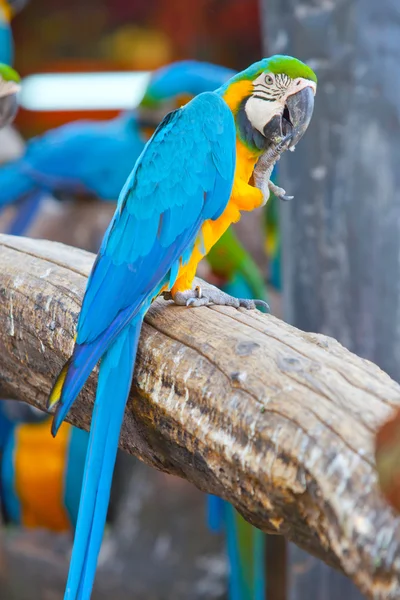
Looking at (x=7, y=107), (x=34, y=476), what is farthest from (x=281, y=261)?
(x=34, y=476)

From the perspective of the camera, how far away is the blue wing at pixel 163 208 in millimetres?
911

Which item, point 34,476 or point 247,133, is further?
point 34,476

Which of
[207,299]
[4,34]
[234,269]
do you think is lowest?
[207,299]

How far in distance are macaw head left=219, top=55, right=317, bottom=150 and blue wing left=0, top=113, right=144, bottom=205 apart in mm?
1171

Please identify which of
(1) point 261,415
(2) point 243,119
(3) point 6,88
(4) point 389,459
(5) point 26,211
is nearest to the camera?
(4) point 389,459

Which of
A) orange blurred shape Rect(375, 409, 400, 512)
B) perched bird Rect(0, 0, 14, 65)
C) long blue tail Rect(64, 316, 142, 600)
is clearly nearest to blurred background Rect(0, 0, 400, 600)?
perched bird Rect(0, 0, 14, 65)

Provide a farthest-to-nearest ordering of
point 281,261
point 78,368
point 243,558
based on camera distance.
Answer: point 243,558 < point 281,261 < point 78,368

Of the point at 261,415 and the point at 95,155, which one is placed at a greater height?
the point at 95,155

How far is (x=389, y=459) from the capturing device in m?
0.64

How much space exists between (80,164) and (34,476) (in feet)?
3.45

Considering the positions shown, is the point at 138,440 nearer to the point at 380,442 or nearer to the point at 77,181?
the point at 380,442

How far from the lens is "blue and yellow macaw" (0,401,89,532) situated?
2.53 m

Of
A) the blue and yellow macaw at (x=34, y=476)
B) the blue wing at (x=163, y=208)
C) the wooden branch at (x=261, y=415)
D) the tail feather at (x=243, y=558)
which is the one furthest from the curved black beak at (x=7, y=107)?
the blue and yellow macaw at (x=34, y=476)

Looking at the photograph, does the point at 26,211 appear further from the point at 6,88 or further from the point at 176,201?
the point at 176,201
